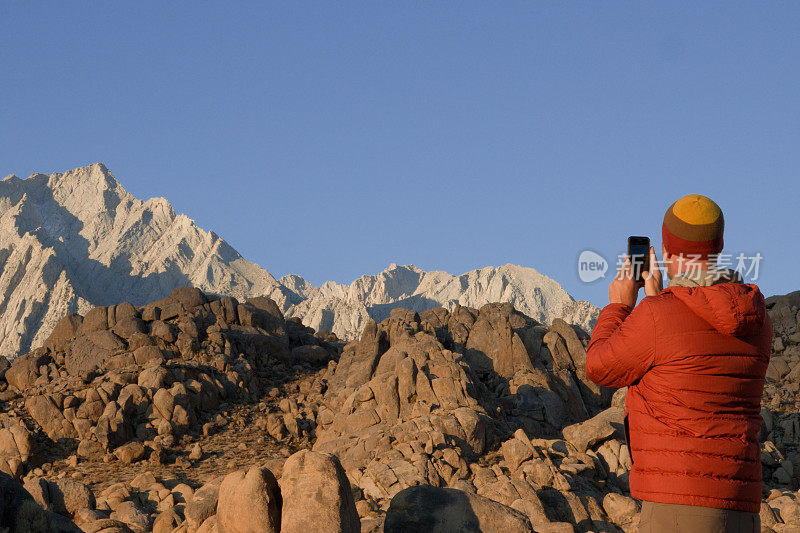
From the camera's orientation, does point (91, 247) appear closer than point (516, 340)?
No

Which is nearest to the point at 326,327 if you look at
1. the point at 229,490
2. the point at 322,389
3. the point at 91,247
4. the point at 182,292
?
the point at 182,292

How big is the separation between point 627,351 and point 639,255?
91cm

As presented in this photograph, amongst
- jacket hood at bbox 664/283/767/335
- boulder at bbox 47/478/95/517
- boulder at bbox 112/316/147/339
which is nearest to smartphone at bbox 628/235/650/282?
jacket hood at bbox 664/283/767/335

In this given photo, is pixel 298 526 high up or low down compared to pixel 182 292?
down

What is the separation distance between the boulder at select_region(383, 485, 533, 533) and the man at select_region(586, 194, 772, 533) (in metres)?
6.33

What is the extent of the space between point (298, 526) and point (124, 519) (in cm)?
912

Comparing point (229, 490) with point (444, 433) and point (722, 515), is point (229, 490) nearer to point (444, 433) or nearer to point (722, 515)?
point (722, 515)

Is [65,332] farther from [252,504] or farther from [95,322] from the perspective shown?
[252,504]

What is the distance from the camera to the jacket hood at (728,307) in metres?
3.70

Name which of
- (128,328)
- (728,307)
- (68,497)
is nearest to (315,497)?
(728,307)

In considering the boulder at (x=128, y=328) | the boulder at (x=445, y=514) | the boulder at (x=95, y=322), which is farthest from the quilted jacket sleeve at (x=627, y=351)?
the boulder at (x=95, y=322)

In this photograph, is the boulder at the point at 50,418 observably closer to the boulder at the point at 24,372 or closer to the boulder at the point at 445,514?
the boulder at the point at 24,372

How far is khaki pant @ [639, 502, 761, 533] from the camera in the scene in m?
3.70

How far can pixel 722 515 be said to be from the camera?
12.2 ft
